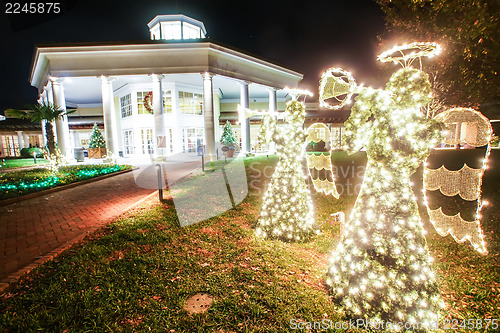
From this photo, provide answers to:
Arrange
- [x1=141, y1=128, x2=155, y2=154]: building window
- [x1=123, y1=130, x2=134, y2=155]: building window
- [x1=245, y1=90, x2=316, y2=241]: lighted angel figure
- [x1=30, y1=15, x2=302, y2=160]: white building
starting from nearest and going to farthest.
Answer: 1. [x1=245, y1=90, x2=316, y2=241]: lighted angel figure
2. [x1=30, y1=15, x2=302, y2=160]: white building
3. [x1=141, y1=128, x2=155, y2=154]: building window
4. [x1=123, y1=130, x2=134, y2=155]: building window

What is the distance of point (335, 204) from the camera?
21.1ft

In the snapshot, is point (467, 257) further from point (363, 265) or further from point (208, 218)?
point (208, 218)

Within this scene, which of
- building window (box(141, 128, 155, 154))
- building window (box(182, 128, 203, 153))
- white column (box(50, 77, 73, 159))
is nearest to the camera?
white column (box(50, 77, 73, 159))

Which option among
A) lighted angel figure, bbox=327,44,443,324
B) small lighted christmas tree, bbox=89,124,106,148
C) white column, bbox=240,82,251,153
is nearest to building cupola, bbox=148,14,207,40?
white column, bbox=240,82,251,153

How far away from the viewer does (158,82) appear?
16188 mm

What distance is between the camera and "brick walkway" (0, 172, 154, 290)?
354 cm

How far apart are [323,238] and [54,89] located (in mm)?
21102

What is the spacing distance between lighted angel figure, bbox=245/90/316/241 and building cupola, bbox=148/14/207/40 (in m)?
20.2

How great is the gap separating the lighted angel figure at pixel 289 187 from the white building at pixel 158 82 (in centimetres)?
1306

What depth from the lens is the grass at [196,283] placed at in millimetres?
2363

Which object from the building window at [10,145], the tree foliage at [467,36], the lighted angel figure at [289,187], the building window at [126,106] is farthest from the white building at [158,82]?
the lighted angel figure at [289,187]

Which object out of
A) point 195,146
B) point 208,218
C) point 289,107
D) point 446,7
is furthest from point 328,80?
point 195,146

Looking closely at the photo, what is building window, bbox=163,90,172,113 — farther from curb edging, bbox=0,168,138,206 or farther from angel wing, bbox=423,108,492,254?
angel wing, bbox=423,108,492,254

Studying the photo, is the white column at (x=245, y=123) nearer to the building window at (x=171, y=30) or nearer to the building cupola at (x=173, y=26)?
the building cupola at (x=173, y=26)
